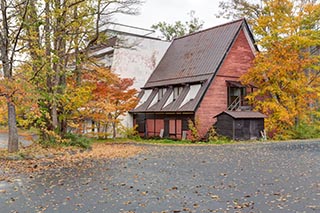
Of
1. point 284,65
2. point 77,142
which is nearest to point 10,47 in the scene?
point 77,142

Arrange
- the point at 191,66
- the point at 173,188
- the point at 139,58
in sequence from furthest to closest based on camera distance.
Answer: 1. the point at 139,58
2. the point at 191,66
3. the point at 173,188

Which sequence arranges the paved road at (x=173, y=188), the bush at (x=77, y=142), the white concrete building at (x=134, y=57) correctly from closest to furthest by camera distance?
the paved road at (x=173, y=188), the bush at (x=77, y=142), the white concrete building at (x=134, y=57)

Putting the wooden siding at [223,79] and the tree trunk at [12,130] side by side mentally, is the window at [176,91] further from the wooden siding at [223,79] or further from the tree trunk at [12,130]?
the tree trunk at [12,130]

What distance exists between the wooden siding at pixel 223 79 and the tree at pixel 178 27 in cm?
2093

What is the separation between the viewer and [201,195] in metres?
6.72

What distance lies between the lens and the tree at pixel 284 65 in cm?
2319

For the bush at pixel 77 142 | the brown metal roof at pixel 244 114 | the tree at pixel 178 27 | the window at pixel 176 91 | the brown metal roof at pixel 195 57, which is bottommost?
the bush at pixel 77 142

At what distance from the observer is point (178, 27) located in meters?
45.8

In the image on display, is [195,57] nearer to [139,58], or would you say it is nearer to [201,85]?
[201,85]

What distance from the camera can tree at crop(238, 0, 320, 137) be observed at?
76.1 feet

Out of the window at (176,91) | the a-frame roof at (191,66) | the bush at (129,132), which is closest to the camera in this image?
the a-frame roof at (191,66)

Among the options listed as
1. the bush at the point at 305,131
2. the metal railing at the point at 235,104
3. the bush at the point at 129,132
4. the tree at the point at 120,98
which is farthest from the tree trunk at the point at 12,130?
the bush at the point at 305,131

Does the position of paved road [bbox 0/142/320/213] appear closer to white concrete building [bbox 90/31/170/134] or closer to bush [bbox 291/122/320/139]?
bush [bbox 291/122/320/139]

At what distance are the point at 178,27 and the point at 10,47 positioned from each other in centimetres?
3518
